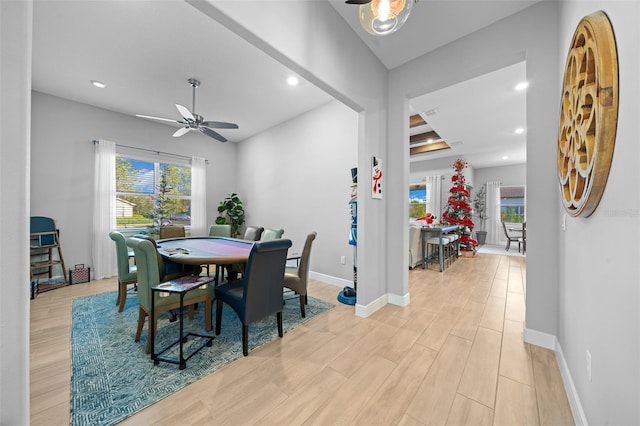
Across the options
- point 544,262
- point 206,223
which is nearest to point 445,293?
point 544,262

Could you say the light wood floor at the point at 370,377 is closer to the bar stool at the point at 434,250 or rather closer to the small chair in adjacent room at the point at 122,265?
the small chair in adjacent room at the point at 122,265

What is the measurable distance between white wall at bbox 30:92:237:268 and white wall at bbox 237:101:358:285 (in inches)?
100

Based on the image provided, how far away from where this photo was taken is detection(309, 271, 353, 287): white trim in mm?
3680

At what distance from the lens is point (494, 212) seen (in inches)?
335

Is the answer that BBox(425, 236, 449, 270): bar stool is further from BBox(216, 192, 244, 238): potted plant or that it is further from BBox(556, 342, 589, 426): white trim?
BBox(216, 192, 244, 238): potted plant

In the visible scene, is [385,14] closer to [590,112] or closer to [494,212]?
[590,112]

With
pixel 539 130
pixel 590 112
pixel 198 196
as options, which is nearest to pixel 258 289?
pixel 590 112

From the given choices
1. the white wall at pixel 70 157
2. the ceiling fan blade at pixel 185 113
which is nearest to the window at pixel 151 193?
the white wall at pixel 70 157

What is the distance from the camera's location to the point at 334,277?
3.86 metres

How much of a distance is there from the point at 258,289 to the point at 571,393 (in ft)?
7.17

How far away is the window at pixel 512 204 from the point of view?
26.9 ft

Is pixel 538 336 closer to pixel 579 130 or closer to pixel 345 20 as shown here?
pixel 579 130

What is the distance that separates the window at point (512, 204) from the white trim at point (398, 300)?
311 inches

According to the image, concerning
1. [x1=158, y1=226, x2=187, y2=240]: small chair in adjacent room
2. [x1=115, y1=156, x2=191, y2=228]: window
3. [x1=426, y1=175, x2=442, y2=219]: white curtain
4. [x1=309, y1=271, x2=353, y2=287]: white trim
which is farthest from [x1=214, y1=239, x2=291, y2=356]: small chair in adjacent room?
[x1=426, y1=175, x2=442, y2=219]: white curtain
